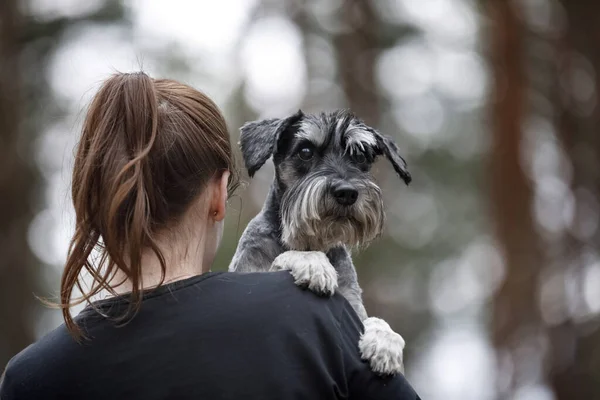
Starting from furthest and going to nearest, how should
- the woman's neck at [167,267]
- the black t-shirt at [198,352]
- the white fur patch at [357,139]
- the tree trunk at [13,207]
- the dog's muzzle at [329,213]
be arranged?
the tree trunk at [13,207]
the white fur patch at [357,139]
the dog's muzzle at [329,213]
the woman's neck at [167,267]
the black t-shirt at [198,352]

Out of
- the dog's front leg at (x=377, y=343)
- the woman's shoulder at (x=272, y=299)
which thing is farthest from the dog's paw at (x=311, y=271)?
the dog's front leg at (x=377, y=343)

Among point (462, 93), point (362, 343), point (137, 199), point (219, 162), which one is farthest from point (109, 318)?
point (462, 93)

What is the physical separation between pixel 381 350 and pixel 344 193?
4.89 ft

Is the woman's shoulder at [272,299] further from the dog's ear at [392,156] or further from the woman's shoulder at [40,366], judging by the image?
the dog's ear at [392,156]

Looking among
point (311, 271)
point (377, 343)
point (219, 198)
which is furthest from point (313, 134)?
point (377, 343)

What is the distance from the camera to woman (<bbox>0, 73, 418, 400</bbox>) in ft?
8.24

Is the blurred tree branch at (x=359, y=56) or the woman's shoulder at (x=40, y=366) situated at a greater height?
the woman's shoulder at (x=40, y=366)

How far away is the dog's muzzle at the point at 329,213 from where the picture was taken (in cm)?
414

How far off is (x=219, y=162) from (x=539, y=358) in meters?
11.1

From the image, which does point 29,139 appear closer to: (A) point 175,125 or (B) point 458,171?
(B) point 458,171

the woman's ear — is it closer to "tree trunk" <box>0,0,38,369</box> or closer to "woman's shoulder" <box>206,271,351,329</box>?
"woman's shoulder" <box>206,271,351,329</box>

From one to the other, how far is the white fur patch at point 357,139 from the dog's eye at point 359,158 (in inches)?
1.6

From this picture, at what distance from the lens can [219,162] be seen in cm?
287

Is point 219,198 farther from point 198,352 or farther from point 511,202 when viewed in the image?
point 511,202
